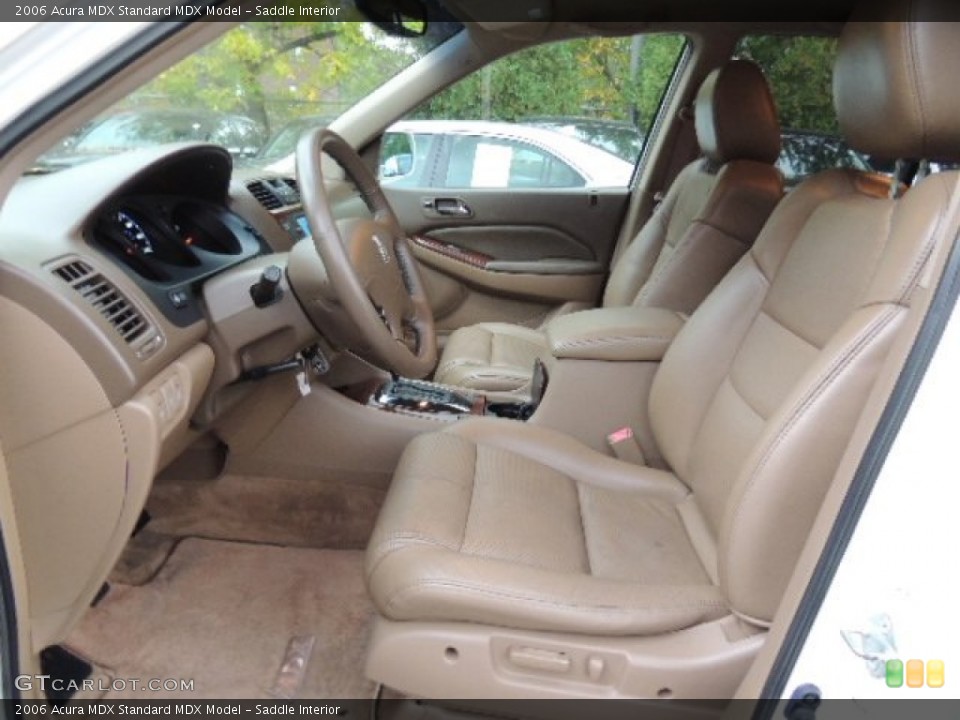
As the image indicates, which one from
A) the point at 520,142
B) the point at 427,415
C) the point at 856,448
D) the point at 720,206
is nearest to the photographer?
the point at 856,448

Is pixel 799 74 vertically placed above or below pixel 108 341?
above

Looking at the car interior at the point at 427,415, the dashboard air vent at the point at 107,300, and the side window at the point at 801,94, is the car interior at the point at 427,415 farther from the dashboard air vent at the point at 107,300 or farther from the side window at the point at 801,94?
the side window at the point at 801,94

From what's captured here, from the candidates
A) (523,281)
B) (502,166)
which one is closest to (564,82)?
(502,166)

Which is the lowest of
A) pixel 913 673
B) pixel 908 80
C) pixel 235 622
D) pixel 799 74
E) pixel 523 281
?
pixel 235 622

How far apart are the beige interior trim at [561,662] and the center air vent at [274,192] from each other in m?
1.18

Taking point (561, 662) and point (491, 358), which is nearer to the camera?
point (561, 662)

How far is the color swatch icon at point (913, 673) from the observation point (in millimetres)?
943

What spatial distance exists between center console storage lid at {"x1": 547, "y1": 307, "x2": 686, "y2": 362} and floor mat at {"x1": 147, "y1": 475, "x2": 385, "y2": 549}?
1.95 ft

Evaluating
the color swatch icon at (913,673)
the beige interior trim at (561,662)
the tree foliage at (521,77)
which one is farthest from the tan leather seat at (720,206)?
the color swatch icon at (913,673)

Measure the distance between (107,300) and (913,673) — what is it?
1.25m

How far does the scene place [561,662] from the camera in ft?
3.67

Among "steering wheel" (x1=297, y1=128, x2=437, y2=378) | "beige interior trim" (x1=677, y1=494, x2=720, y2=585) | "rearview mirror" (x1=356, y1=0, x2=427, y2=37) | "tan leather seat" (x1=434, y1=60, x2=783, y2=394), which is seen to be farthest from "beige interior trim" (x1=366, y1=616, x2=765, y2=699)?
"rearview mirror" (x1=356, y1=0, x2=427, y2=37)

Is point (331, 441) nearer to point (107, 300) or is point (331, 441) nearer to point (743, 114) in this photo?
point (107, 300)

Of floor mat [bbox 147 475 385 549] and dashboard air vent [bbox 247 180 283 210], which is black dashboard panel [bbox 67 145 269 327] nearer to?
dashboard air vent [bbox 247 180 283 210]
